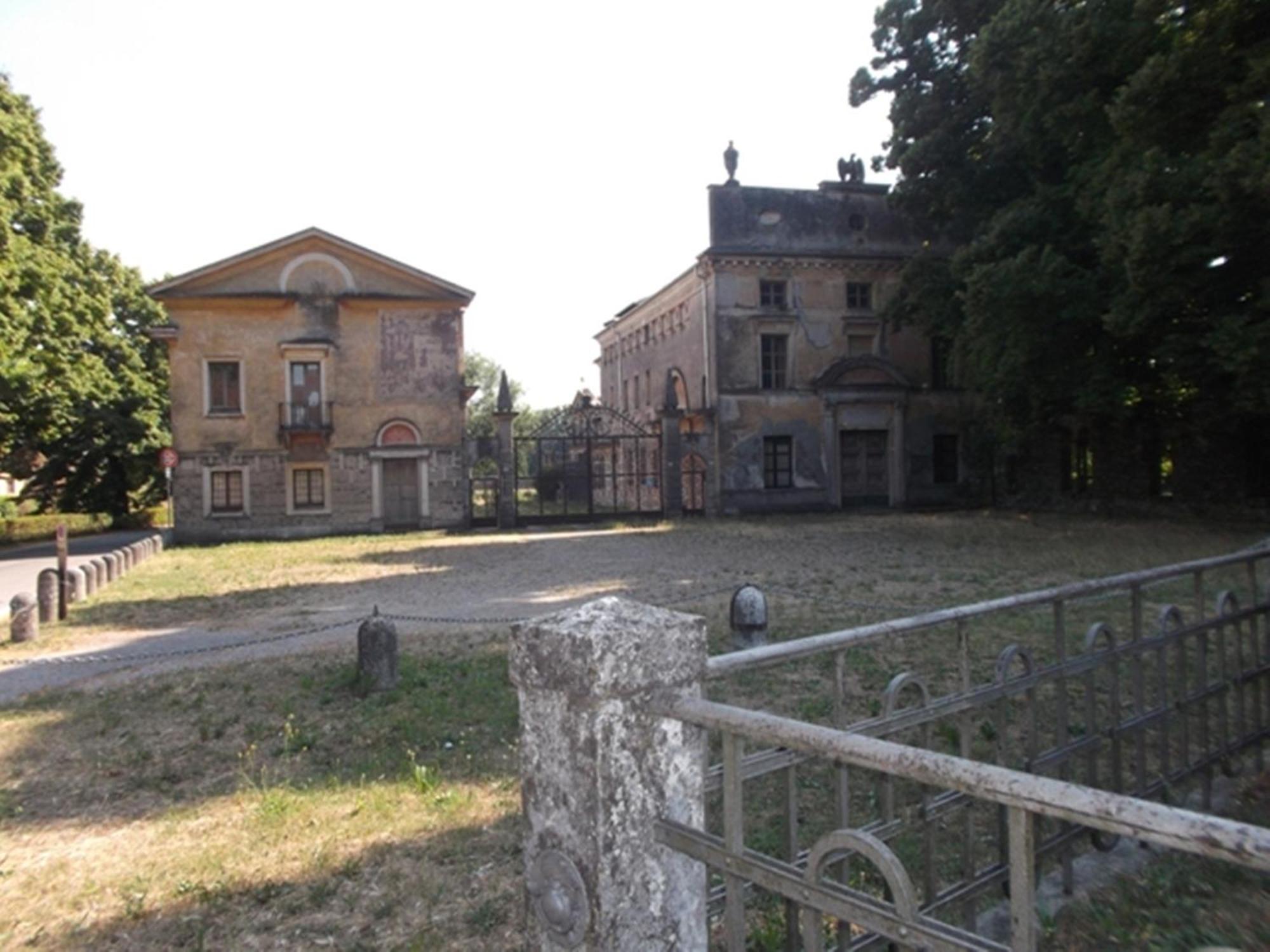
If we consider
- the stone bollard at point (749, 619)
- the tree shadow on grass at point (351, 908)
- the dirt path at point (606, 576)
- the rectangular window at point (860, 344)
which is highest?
the rectangular window at point (860, 344)

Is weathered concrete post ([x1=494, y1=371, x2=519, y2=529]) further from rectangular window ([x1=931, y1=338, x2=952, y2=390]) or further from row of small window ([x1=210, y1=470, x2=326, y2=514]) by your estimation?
rectangular window ([x1=931, y1=338, x2=952, y2=390])

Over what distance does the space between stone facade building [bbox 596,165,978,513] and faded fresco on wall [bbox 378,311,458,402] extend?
7140 mm

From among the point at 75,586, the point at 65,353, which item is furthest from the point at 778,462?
the point at 65,353

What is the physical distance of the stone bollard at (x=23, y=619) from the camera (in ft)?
35.3

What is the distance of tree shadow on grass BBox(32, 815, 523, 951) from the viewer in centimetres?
383

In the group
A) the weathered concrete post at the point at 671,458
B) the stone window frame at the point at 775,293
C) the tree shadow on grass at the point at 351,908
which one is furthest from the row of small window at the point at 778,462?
the tree shadow on grass at the point at 351,908

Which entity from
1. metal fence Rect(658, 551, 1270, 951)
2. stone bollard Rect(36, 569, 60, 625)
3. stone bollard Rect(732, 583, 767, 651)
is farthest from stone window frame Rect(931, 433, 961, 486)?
stone bollard Rect(36, 569, 60, 625)

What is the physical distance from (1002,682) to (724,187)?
27970 mm

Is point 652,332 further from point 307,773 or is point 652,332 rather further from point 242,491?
point 307,773

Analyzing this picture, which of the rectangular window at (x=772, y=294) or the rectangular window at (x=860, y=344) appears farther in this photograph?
the rectangular window at (x=860, y=344)

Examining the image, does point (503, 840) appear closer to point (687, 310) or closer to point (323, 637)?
point (323, 637)

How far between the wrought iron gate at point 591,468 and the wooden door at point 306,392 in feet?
20.4

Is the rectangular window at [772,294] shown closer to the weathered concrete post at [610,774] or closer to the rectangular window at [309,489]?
the rectangular window at [309,489]

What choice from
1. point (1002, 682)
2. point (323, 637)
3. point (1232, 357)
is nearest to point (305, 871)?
point (1002, 682)
